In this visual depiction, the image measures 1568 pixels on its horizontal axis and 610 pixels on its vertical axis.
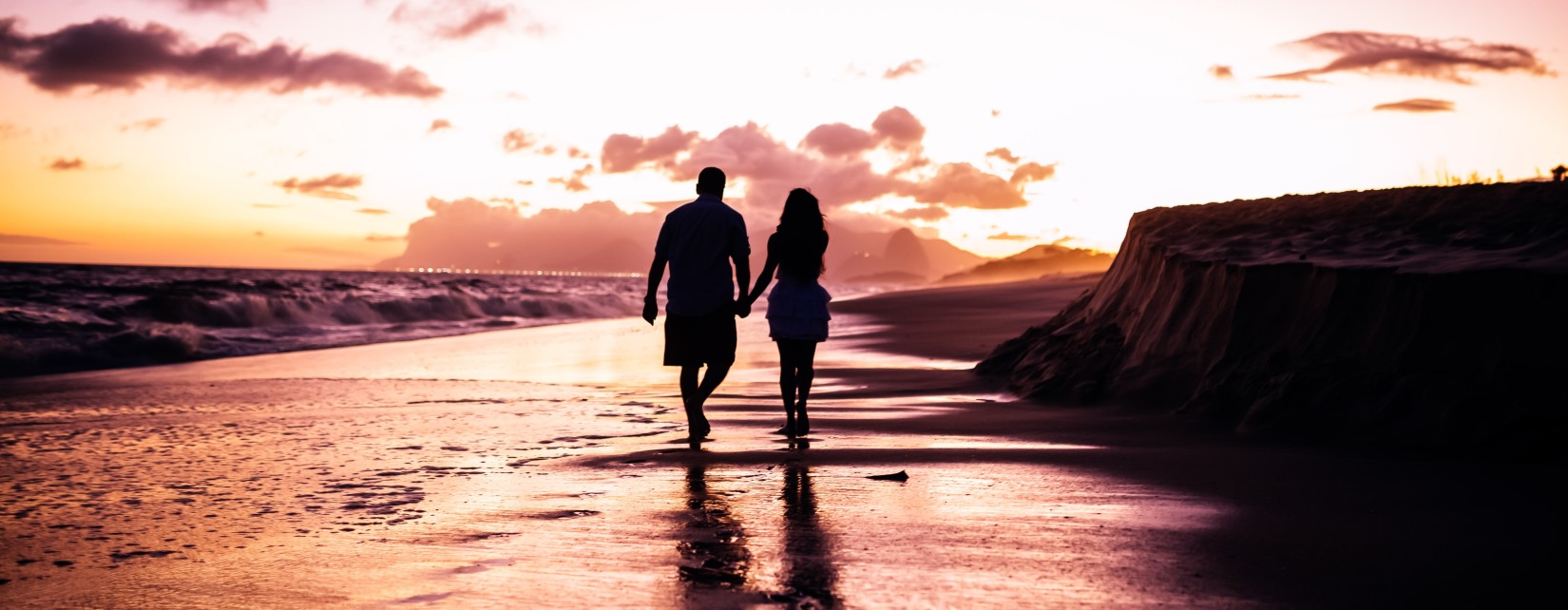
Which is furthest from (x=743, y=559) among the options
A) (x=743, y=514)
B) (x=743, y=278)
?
(x=743, y=278)

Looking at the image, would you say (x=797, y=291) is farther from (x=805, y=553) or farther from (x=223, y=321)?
(x=223, y=321)

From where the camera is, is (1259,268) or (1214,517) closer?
(1214,517)

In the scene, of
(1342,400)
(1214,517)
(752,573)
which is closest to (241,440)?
(752,573)

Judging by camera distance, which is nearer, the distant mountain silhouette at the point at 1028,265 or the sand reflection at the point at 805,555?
the sand reflection at the point at 805,555

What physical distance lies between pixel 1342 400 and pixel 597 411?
206 inches

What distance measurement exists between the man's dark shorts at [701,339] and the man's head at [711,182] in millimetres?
820

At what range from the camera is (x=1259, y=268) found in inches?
273

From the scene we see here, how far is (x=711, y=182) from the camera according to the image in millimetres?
6809

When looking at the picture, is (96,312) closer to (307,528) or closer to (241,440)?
(241,440)

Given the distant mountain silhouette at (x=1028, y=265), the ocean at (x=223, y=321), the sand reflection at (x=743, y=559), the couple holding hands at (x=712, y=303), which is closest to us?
the sand reflection at (x=743, y=559)

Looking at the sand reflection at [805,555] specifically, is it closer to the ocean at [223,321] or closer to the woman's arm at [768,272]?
the woman's arm at [768,272]

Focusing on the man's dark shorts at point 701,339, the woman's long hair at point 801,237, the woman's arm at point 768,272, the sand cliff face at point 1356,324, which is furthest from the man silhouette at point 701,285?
the sand cliff face at point 1356,324

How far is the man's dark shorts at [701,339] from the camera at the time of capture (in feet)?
21.6

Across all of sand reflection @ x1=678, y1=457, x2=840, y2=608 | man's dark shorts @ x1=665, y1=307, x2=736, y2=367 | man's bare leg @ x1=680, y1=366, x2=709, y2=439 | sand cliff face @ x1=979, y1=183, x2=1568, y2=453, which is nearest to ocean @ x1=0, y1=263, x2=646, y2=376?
man's dark shorts @ x1=665, y1=307, x2=736, y2=367
